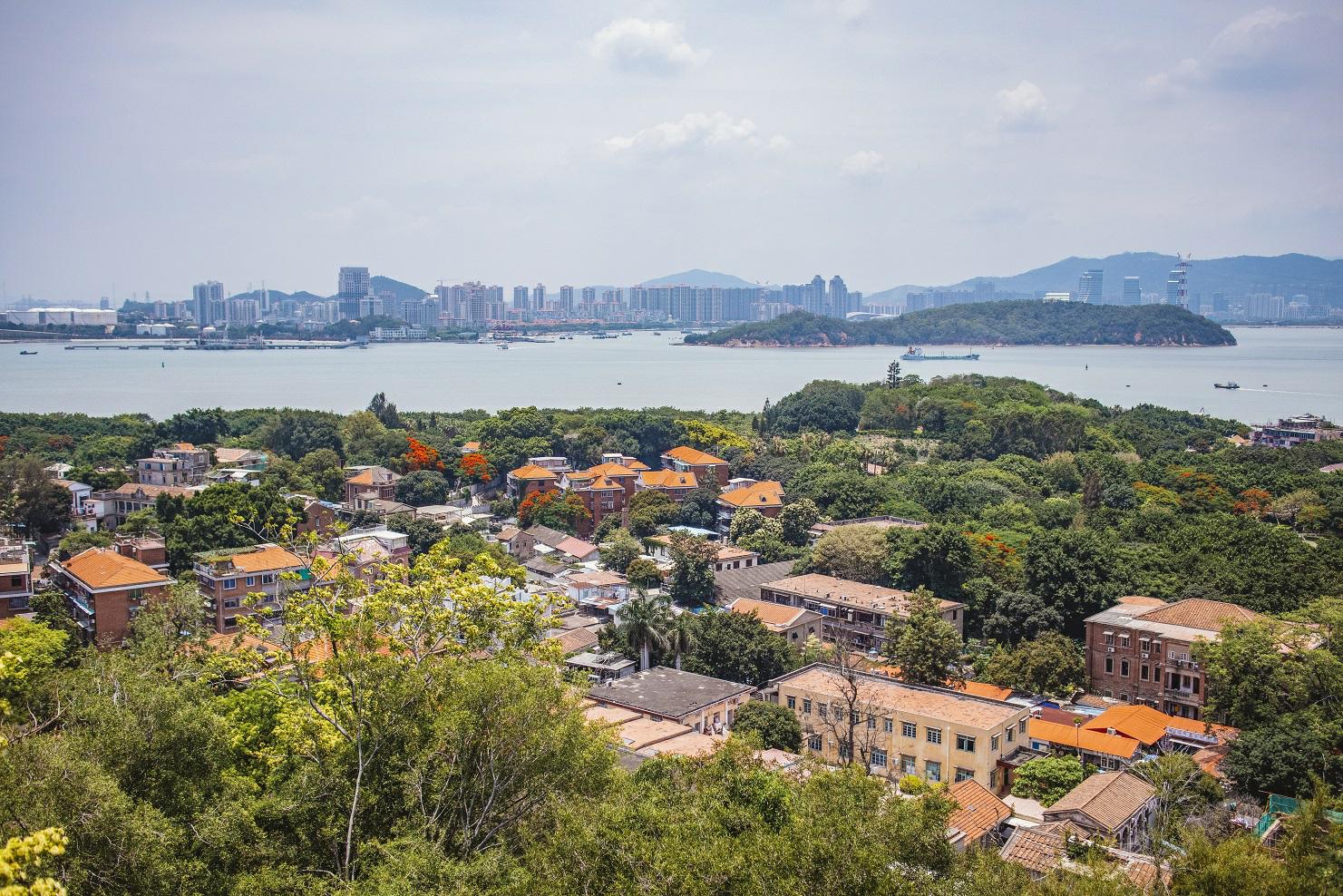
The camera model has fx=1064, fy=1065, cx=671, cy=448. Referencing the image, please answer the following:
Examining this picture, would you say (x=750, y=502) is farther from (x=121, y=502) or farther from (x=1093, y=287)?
(x=1093, y=287)

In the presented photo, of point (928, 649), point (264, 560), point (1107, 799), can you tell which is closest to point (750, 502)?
point (928, 649)

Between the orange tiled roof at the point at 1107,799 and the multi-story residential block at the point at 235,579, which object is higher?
the multi-story residential block at the point at 235,579

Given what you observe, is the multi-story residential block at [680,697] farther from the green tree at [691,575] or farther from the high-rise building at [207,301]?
the high-rise building at [207,301]

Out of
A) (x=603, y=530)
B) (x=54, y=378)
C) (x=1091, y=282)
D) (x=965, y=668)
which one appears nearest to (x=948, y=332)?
(x=1091, y=282)

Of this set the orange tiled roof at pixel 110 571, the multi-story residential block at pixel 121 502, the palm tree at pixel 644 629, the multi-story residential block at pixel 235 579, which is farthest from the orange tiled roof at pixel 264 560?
the multi-story residential block at pixel 121 502

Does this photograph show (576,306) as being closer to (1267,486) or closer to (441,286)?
(441,286)

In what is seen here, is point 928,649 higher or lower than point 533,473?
lower
